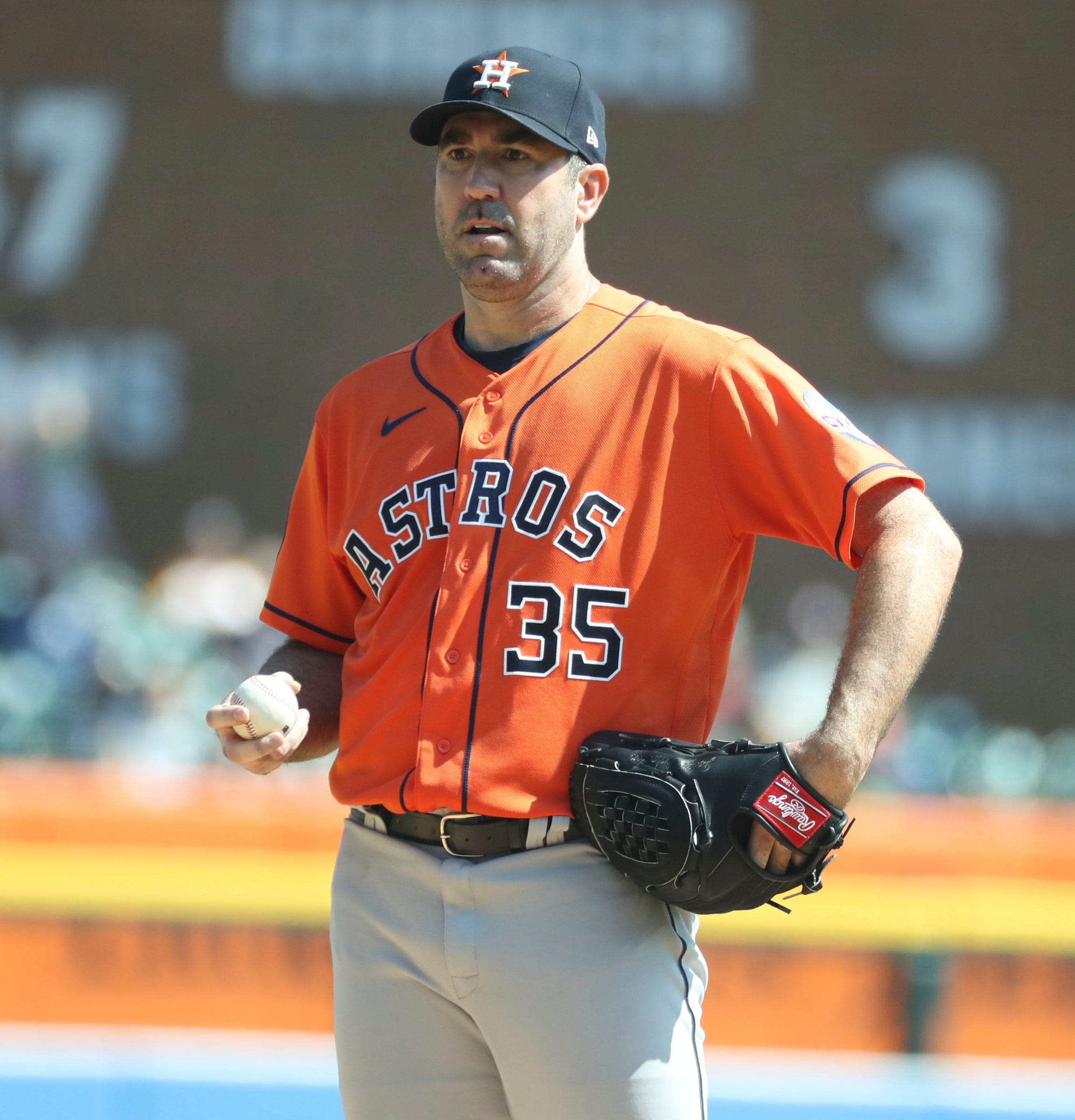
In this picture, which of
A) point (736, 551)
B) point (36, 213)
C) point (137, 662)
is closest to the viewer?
point (736, 551)

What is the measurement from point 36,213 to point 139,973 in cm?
546

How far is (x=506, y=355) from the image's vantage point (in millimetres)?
2158

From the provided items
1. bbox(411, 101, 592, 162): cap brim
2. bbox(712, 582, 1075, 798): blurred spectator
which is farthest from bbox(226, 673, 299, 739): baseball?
bbox(712, 582, 1075, 798): blurred spectator

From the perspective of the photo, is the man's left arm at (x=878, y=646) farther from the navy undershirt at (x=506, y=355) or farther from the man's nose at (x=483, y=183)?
the man's nose at (x=483, y=183)

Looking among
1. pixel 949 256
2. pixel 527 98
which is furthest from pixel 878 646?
pixel 949 256

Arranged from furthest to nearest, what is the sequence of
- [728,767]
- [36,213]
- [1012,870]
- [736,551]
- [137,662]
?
[36,213] → [137,662] → [1012,870] → [736,551] → [728,767]

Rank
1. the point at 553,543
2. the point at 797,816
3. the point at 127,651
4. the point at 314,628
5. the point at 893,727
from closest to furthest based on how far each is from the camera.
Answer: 1. the point at 797,816
2. the point at 553,543
3. the point at 314,628
4. the point at 893,727
5. the point at 127,651

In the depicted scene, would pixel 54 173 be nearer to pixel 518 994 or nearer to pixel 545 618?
pixel 545 618

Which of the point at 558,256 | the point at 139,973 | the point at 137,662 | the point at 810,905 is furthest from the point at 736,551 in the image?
the point at 137,662

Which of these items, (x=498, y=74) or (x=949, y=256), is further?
(x=949, y=256)

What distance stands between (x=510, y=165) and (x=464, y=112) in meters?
0.10

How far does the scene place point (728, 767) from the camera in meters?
1.83

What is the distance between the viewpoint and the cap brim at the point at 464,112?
203 centimetres

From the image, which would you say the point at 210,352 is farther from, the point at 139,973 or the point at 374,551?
the point at 374,551
